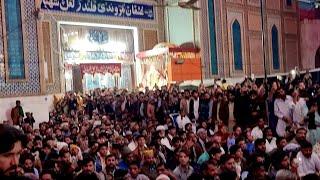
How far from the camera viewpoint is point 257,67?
20.1 metres

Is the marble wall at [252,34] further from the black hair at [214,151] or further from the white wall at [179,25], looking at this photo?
the black hair at [214,151]

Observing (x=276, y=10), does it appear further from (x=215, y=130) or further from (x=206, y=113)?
(x=215, y=130)

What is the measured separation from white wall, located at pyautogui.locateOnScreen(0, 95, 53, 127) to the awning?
6.02ft

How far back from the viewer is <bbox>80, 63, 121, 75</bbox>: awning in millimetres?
14867

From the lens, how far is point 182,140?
7453 mm

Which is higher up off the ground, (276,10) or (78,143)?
(276,10)

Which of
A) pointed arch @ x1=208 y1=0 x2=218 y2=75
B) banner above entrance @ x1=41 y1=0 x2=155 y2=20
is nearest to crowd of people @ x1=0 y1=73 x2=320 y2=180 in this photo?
banner above entrance @ x1=41 y1=0 x2=155 y2=20

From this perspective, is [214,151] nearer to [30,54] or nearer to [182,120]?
[182,120]

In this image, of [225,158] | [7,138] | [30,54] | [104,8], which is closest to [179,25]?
[104,8]

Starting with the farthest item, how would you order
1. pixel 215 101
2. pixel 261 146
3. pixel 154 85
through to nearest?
pixel 154 85 → pixel 215 101 → pixel 261 146

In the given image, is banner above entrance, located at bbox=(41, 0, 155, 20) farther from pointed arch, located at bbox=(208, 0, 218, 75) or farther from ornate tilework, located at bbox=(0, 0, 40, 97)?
pointed arch, located at bbox=(208, 0, 218, 75)

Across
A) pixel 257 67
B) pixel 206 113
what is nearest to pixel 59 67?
pixel 206 113

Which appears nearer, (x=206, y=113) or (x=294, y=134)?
(x=294, y=134)

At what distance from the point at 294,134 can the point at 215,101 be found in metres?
3.58
